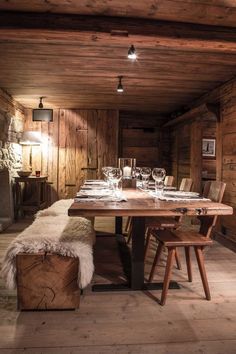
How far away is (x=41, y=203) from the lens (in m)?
5.59

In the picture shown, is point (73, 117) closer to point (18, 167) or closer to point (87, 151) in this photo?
point (87, 151)

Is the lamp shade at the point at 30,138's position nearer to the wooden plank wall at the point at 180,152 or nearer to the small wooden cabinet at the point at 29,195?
the small wooden cabinet at the point at 29,195

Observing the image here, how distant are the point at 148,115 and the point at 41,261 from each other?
538 cm

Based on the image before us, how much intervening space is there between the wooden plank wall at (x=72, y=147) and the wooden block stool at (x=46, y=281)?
430 cm

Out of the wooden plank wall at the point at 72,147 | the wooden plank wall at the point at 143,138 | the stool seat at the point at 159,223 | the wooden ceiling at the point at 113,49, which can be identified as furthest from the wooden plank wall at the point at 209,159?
the stool seat at the point at 159,223

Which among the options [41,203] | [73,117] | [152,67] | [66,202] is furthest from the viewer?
[73,117]

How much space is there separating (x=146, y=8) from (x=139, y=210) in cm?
160

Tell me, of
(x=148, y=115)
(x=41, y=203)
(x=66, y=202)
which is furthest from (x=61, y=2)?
(x=148, y=115)

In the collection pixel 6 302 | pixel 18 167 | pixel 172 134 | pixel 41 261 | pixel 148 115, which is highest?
pixel 148 115

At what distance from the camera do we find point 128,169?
10.6 feet

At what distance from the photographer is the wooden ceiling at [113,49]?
2363 millimetres

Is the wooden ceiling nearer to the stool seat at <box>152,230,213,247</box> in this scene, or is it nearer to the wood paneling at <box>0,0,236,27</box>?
the wood paneling at <box>0,0,236,27</box>

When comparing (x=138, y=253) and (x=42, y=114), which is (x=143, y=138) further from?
(x=138, y=253)

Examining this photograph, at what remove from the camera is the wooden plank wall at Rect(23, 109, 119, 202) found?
6.22 metres
